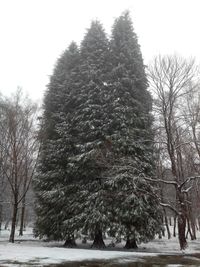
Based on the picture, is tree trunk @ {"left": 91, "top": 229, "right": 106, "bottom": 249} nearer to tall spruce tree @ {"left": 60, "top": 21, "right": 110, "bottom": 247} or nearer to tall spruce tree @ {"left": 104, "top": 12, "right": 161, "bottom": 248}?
tall spruce tree @ {"left": 60, "top": 21, "right": 110, "bottom": 247}

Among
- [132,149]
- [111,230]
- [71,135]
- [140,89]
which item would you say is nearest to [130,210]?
[111,230]

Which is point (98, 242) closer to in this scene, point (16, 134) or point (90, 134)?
point (90, 134)

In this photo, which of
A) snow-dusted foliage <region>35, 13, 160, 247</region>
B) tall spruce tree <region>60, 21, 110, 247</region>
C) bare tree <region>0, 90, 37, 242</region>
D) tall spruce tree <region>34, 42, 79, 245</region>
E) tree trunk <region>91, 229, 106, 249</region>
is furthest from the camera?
bare tree <region>0, 90, 37, 242</region>

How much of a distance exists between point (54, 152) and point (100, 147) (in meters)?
4.19

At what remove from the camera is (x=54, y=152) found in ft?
77.4

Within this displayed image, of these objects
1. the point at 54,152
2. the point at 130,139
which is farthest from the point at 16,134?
the point at 130,139

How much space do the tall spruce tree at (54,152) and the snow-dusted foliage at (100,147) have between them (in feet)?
0.25

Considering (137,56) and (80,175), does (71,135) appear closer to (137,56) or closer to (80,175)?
(80,175)

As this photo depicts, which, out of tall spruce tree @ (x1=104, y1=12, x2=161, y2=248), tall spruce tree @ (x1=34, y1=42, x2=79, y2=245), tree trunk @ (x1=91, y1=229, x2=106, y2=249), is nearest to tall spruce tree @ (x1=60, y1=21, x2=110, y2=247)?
tree trunk @ (x1=91, y1=229, x2=106, y2=249)

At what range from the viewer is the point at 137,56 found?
2456cm

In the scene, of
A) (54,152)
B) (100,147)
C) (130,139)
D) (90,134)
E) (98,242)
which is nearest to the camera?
(98,242)

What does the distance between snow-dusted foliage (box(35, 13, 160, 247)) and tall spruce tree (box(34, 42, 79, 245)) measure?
0.25 feet

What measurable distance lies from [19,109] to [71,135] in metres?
5.49

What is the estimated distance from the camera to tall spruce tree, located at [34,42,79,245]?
864 inches
